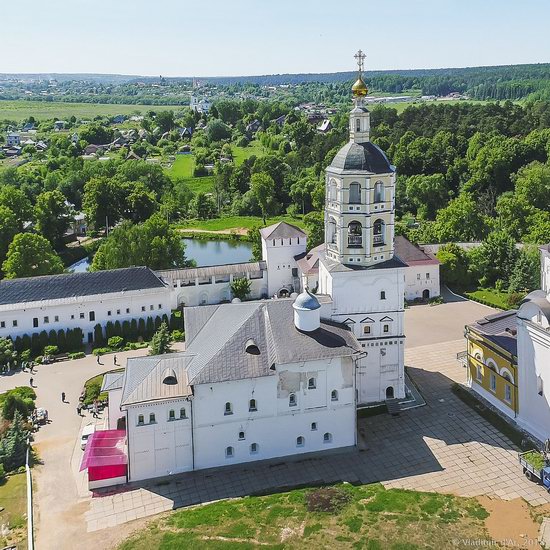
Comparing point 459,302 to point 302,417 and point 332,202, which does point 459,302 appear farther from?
point 302,417

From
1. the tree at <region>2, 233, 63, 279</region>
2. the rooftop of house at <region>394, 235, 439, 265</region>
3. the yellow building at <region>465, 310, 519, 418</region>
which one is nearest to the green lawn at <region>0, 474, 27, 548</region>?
the yellow building at <region>465, 310, 519, 418</region>

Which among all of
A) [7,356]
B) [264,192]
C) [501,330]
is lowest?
[7,356]

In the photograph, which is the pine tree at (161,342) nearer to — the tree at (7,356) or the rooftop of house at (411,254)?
the tree at (7,356)

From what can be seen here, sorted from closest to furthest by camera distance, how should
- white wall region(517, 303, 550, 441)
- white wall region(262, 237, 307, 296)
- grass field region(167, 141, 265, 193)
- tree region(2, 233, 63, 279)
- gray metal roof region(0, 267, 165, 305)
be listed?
white wall region(517, 303, 550, 441) < gray metal roof region(0, 267, 165, 305) < white wall region(262, 237, 307, 296) < tree region(2, 233, 63, 279) < grass field region(167, 141, 265, 193)

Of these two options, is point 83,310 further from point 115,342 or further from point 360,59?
point 360,59

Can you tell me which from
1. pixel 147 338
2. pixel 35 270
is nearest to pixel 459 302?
pixel 147 338

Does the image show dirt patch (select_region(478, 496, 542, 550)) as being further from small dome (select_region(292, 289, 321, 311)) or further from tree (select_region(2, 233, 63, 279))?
tree (select_region(2, 233, 63, 279))

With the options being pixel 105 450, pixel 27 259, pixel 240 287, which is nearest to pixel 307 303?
pixel 105 450
